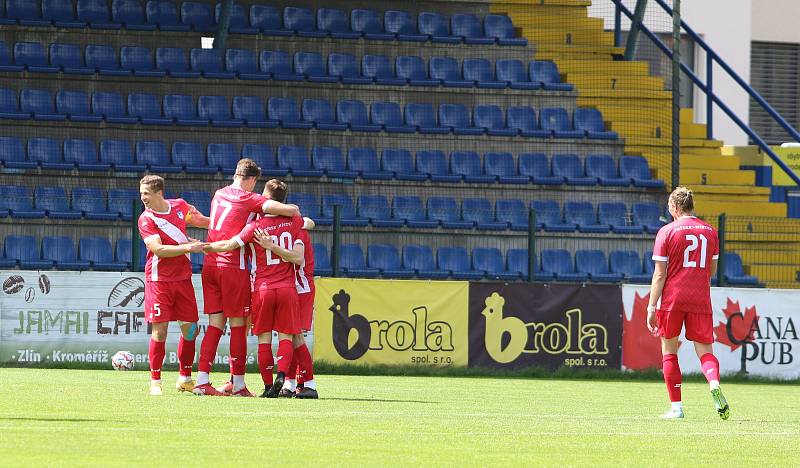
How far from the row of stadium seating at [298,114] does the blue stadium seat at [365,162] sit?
70 cm

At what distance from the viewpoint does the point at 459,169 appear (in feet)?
82.0

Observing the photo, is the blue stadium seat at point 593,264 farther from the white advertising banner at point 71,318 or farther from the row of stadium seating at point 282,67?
the white advertising banner at point 71,318

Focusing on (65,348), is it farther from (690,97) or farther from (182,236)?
(690,97)

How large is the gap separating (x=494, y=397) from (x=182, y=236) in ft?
13.0

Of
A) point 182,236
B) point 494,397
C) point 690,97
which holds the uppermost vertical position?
point 690,97

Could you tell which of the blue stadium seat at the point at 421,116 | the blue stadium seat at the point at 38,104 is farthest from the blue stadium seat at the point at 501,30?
the blue stadium seat at the point at 38,104

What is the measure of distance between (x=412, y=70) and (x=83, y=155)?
269 inches

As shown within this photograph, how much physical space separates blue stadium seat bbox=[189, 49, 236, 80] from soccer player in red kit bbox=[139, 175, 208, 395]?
13266 millimetres

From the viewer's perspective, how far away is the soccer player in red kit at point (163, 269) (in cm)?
1237

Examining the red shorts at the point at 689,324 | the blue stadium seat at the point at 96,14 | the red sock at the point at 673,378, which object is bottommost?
the red sock at the point at 673,378

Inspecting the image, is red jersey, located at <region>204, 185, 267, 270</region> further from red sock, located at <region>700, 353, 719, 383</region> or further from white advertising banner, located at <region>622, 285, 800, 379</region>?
white advertising banner, located at <region>622, 285, 800, 379</region>

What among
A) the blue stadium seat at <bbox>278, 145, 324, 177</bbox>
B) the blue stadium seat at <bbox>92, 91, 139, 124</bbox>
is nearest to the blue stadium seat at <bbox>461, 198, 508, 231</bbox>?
the blue stadium seat at <bbox>278, 145, 324, 177</bbox>

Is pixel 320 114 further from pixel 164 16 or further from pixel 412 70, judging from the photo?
pixel 164 16

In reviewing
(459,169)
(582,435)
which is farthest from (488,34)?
(582,435)
